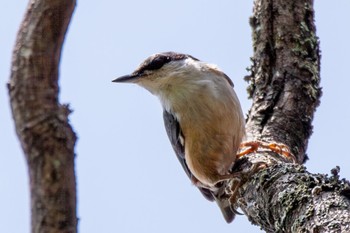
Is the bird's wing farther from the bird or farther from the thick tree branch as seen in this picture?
the thick tree branch

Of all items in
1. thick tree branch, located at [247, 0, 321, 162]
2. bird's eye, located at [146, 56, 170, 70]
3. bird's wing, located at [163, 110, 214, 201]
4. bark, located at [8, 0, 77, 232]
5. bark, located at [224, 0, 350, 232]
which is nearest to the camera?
bark, located at [8, 0, 77, 232]

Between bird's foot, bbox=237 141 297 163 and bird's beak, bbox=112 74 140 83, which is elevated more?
bird's beak, bbox=112 74 140 83

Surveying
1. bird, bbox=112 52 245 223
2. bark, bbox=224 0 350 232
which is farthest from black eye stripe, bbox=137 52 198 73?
bark, bbox=224 0 350 232

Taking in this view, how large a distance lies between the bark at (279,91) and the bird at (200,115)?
0.18m

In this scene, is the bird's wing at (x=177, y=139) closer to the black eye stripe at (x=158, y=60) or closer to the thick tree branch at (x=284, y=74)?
the black eye stripe at (x=158, y=60)

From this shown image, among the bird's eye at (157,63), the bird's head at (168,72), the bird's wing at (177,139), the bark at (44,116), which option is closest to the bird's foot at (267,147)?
the bird's wing at (177,139)

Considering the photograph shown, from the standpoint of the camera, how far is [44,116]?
6.06ft

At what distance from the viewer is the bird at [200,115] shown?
4699 mm

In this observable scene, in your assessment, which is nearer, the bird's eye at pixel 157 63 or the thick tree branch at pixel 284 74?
the thick tree branch at pixel 284 74

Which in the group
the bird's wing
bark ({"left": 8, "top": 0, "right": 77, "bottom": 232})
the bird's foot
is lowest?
bark ({"left": 8, "top": 0, "right": 77, "bottom": 232})

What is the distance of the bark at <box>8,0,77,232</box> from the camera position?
1.76 meters

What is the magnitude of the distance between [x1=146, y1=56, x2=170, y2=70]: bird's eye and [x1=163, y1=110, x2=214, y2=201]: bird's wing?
383 millimetres

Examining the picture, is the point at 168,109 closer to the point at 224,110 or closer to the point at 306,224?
the point at 224,110

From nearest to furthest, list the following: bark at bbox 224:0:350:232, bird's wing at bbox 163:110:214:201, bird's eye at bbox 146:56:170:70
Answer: bark at bbox 224:0:350:232, bird's wing at bbox 163:110:214:201, bird's eye at bbox 146:56:170:70
